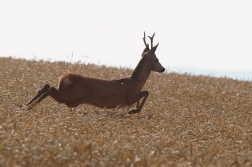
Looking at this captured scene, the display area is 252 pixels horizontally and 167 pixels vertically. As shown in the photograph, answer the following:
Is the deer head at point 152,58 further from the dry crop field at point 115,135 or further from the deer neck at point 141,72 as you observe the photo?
the dry crop field at point 115,135

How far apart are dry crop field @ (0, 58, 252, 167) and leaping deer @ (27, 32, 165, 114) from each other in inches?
10.2

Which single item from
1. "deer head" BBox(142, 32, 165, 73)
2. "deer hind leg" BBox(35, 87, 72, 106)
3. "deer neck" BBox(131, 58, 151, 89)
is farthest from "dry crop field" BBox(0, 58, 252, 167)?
"deer head" BBox(142, 32, 165, 73)

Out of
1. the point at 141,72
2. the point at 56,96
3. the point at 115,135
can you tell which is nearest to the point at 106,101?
the point at 56,96

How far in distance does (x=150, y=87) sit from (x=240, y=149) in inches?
328

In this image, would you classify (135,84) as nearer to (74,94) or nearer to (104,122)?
(74,94)

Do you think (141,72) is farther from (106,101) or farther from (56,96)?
(56,96)

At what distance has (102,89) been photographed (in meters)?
11.1

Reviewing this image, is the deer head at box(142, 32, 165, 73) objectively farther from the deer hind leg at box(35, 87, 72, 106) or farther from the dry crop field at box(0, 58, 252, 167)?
the deer hind leg at box(35, 87, 72, 106)

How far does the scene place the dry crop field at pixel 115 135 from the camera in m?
6.15

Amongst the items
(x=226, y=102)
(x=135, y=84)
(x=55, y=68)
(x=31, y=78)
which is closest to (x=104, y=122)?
(x=135, y=84)

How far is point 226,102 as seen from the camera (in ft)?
54.1

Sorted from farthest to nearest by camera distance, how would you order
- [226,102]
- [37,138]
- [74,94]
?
1. [226,102]
2. [74,94]
3. [37,138]

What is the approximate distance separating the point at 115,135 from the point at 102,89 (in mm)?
3511

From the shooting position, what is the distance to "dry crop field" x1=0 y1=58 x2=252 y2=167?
6.15m
